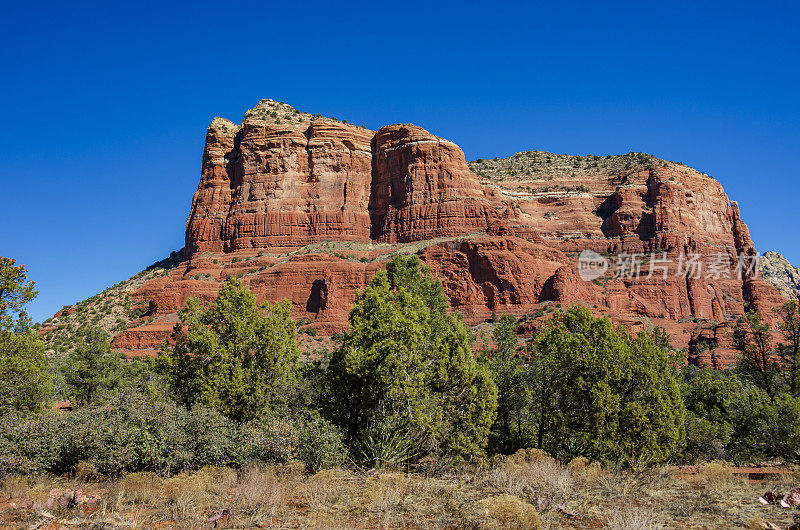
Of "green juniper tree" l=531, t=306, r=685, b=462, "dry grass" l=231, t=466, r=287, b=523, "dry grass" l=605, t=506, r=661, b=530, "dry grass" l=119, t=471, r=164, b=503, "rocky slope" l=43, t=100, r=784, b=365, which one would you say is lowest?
"dry grass" l=119, t=471, r=164, b=503

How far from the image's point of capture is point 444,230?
88.9 meters

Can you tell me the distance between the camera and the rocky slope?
77125mm

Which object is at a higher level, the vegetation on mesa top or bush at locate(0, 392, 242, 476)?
the vegetation on mesa top

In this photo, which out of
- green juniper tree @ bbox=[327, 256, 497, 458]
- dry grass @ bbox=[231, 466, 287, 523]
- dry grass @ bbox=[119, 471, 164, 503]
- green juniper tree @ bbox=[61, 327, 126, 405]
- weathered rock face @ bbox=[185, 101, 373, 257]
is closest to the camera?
dry grass @ bbox=[231, 466, 287, 523]

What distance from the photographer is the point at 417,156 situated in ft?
311

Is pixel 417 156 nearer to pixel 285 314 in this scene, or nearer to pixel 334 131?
pixel 334 131

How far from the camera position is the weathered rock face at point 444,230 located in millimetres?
77188

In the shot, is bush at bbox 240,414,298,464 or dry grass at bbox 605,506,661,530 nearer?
dry grass at bbox 605,506,661,530

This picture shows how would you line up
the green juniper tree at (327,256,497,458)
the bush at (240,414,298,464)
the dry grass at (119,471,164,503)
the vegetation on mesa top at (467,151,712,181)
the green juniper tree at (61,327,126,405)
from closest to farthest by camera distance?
1. the dry grass at (119,471,164,503)
2. the bush at (240,414,298,464)
3. the green juniper tree at (327,256,497,458)
4. the green juniper tree at (61,327,126,405)
5. the vegetation on mesa top at (467,151,712,181)

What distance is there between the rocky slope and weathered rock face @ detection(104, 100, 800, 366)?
271 millimetres

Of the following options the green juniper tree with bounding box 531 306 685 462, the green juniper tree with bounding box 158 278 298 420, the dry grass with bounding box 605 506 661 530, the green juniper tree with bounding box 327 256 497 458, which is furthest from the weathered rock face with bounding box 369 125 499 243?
the dry grass with bounding box 605 506 661 530

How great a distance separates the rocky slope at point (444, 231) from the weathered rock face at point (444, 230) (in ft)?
0.89

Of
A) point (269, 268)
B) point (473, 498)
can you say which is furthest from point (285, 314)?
point (269, 268)

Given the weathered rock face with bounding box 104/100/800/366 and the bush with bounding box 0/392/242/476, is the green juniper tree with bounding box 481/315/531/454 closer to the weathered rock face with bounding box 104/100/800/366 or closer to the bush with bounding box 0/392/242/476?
the bush with bounding box 0/392/242/476
